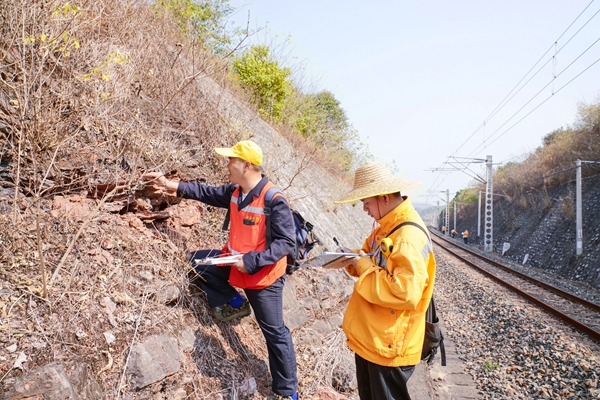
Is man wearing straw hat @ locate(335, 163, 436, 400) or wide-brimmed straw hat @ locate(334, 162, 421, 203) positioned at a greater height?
wide-brimmed straw hat @ locate(334, 162, 421, 203)

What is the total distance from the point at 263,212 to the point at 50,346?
5.52ft

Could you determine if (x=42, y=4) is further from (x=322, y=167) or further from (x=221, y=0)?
(x=322, y=167)

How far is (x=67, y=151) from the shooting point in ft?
11.3

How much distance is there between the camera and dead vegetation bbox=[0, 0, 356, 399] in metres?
2.61

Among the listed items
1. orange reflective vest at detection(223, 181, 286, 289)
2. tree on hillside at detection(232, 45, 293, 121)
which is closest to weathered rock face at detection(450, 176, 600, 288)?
tree on hillside at detection(232, 45, 293, 121)

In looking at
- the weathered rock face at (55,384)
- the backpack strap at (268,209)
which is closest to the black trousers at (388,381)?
the backpack strap at (268,209)

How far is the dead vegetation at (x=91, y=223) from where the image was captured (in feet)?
8.57

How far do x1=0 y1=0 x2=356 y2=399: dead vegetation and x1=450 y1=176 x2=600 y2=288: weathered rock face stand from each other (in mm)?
14816

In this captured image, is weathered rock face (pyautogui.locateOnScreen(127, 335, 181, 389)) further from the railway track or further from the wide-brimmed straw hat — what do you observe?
the railway track

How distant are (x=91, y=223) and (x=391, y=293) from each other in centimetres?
257

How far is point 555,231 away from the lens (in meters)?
20.9

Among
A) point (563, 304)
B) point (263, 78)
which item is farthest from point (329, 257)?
point (563, 304)

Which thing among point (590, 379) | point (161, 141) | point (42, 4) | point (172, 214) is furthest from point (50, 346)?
point (590, 379)

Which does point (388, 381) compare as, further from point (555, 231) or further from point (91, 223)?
point (555, 231)
